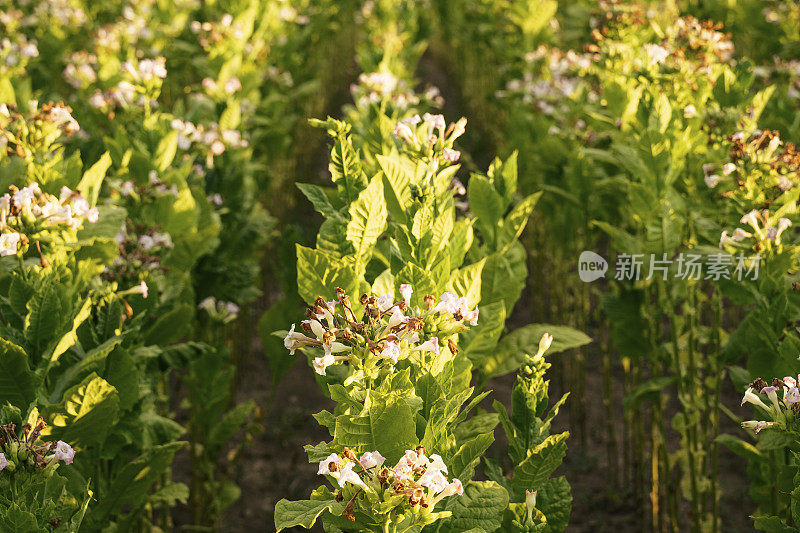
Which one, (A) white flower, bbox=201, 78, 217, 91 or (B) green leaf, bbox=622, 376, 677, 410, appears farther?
(A) white flower, bbox=201, 78, 217, 91

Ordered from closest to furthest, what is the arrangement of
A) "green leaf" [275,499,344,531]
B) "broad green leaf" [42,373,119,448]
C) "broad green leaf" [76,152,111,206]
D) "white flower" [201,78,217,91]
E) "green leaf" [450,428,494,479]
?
"green leaf" [275,499,344,531], "green leaf" [450,428,494,479], "broad green leaf" [42,373,119,448], "broad green leaf" [76,152,111,206], "white flower" [201,78,217,91]

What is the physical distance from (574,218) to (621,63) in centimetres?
81

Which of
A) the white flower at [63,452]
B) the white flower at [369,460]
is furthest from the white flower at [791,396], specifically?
the white flower at [63,452]

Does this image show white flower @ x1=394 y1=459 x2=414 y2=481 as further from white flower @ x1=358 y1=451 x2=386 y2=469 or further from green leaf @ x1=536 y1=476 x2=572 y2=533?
green leaf @ x1=536 y1=476 x2=572 y2=533

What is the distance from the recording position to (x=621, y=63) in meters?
3.76

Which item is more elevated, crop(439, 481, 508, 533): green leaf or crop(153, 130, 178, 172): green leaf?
crop(153, 130, 178, 172): green leaf

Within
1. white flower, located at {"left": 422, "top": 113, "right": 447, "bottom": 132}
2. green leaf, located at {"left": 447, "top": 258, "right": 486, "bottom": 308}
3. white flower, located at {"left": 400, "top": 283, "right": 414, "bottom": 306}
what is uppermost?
white flower, located at {"left": 422, "top": 113, "right": 447, "bottom": 132}

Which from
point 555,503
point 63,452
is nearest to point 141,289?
point 63,452

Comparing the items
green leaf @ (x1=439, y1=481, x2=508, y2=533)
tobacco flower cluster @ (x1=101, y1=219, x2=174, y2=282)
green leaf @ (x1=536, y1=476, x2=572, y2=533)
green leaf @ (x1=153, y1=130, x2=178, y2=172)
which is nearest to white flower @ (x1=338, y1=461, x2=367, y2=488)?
green leaf @ (x1=439, y1=481, x2=508, y2=533)

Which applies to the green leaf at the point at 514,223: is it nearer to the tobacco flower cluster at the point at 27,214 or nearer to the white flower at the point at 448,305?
the white flower at the point at 448,305

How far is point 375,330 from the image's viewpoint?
1740mm

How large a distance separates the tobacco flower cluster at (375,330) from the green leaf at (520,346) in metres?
0.76

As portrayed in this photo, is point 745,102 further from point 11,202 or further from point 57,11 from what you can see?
point 57,11

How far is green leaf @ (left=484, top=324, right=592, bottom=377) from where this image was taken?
260 cm
